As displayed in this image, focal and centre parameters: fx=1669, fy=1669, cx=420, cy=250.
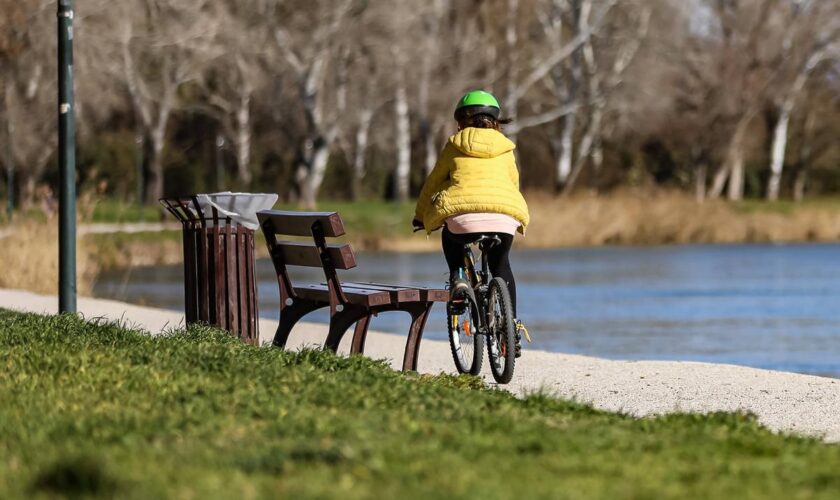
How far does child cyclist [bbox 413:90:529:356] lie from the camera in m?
10.1

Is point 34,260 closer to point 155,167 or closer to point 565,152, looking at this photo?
point 155,167

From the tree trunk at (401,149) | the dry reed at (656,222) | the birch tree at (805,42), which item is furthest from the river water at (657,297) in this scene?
the birch tree at (805,42)

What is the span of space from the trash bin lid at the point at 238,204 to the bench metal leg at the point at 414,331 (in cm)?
125

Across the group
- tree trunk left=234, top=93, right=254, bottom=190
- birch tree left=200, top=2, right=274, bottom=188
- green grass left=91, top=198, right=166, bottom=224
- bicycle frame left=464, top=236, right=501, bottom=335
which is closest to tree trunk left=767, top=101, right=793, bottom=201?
birch tree left=200, top=2, right=274, bottom=188

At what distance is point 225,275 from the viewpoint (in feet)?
36.4

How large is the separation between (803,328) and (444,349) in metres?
6.96

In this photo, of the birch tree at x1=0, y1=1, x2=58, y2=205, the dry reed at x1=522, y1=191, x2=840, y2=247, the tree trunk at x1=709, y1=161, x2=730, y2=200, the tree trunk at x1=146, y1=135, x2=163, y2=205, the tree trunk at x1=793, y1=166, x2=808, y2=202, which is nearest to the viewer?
the birch tree at x1=0, y1=1, x2=58, y2=205

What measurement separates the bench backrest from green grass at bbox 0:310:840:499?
1247 millimetres

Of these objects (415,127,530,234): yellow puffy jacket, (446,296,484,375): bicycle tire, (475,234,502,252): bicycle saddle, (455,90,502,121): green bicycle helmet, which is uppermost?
(455,90,502,121): green bicycle helmet

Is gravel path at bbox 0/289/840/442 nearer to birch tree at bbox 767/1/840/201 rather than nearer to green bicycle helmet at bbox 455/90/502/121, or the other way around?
green bicycle helmet at bbox 455/90/502/121

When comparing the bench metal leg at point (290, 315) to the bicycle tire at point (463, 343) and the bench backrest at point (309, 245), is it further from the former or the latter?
the bicycle tire at point (463, 343)

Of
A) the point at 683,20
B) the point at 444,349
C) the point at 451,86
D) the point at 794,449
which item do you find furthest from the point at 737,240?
the point at 794,449

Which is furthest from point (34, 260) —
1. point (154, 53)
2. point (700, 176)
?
point (700, 176)

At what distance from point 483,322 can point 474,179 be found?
911mm
